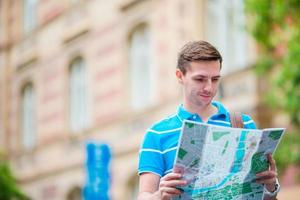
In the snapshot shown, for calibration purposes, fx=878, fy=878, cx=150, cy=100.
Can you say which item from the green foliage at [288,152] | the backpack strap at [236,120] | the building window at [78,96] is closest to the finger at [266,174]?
the backpack strap at [236,120]

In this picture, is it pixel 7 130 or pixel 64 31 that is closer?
pixel 64 31

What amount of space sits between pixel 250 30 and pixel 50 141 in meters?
12.3

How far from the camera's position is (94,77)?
20.3 meters

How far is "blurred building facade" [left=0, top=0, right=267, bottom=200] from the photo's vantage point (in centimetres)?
1617

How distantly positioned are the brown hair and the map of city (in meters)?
0.30

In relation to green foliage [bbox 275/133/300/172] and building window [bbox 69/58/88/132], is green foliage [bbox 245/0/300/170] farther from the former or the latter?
building window [bbox 69/58/88/132]

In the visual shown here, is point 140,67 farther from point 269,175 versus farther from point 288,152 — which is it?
point 269,175

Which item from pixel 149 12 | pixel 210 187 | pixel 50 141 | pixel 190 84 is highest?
pixel 149 12

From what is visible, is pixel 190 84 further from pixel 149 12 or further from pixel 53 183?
pixel 53 183

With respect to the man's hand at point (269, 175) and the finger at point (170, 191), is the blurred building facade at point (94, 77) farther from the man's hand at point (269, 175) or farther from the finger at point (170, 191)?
the finger at point (170, 191)

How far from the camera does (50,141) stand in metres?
22.5

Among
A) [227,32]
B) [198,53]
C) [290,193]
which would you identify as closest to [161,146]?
[198,53]

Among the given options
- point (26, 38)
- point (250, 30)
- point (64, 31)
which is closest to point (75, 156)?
point (64, 31)

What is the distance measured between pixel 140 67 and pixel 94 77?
5.56 feet
